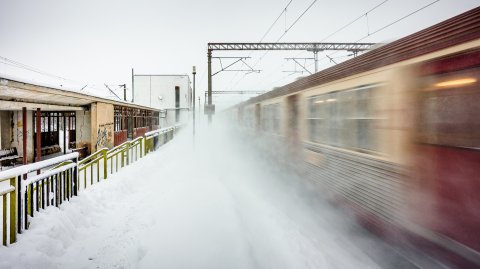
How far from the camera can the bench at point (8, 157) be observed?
1041cm

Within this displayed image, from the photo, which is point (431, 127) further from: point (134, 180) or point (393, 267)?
point (134, 180)

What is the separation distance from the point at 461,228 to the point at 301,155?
162 inches

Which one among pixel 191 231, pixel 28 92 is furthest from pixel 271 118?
pixel 28 92

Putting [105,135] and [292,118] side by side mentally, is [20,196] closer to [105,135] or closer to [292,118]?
[292,118]

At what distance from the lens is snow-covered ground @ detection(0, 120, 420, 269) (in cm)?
341

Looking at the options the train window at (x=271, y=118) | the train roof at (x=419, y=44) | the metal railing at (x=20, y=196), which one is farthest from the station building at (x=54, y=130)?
the train roof at (x=419, y=44)

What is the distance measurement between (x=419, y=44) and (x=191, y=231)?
13.9ft

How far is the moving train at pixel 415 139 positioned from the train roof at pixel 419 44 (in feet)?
0.04

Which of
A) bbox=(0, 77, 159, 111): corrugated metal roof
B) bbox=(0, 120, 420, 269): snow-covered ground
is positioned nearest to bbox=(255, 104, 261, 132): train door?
bbox=(0, 120, 420, 269): snow-covered ground

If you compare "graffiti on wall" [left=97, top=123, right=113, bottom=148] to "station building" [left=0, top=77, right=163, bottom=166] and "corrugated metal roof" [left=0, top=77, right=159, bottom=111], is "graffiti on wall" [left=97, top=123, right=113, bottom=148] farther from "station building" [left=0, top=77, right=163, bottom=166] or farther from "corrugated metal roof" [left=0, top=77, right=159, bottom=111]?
"corrugated metal roof" [left=0, top=77, right=159, bottom=111]

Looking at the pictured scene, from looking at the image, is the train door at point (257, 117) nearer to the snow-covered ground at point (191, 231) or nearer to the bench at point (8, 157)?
the snow-covered ground at point (191, 231)

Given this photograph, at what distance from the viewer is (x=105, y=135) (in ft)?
41.4

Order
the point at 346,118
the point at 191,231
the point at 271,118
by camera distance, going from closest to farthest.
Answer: the point at 191,231 → the point at 346,118 → the point at 271,118

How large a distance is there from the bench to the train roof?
492 inches
